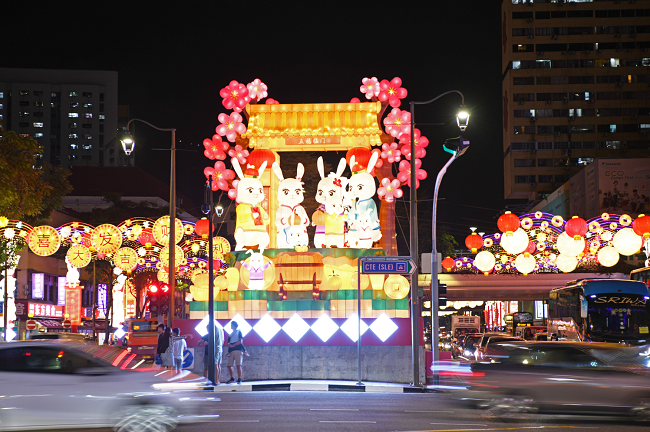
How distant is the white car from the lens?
10109 millimetres

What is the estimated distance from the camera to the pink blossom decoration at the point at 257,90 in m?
27.2

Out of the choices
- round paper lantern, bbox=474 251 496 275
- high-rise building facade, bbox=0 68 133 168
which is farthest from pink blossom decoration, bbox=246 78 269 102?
high-rise building facade, bbox=0 68 133 168

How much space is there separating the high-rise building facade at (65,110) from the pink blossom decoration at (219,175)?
126352 millimetres

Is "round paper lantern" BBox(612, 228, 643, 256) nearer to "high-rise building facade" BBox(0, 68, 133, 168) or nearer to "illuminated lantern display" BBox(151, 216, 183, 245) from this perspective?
"illuminated lantern display" BBox(151, 216, 183, 245)

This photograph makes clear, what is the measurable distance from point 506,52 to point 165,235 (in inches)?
3701

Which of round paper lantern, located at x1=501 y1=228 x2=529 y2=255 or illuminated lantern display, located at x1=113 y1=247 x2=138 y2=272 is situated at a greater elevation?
round paper lantern, located at x1=501 y1=228 x2=529 y2=255

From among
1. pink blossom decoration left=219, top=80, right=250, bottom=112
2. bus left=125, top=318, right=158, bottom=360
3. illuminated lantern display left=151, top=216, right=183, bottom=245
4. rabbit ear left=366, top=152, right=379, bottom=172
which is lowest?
bus left=125, top=318, right=158, bottom=360

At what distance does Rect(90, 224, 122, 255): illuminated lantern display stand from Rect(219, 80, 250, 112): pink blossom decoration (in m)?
6.99

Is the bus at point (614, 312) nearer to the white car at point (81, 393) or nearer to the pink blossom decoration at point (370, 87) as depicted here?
the pink blossom decoration at point (370, 87)

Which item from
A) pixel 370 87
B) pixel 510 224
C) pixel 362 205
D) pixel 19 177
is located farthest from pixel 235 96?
pixel 510 224

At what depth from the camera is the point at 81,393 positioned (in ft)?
33.5

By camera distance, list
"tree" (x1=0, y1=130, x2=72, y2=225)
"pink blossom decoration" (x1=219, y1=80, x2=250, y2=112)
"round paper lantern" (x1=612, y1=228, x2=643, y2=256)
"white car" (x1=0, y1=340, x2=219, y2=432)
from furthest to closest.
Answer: "round paper lantern" (x1=612, y1=228, x2=643, y2=256) → "pink blossom decoration" (x1=219, y1=80, x2=250, y2=112) → "tree" (x1=0, y1=130, x2=72, y2=225) → "white car" (x1=0, y1=340, x2=219, y2=432)

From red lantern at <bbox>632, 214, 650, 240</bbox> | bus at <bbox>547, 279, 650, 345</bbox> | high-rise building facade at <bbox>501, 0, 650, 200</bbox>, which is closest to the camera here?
red lantern at <bbox>632, 214, 650, 240</bbox>

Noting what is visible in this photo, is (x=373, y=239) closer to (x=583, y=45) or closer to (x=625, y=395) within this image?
(x=625, y=395)
